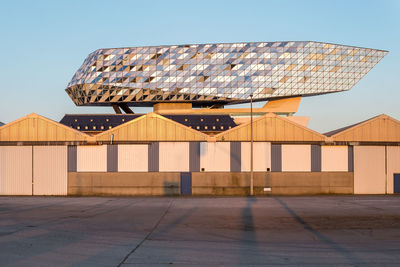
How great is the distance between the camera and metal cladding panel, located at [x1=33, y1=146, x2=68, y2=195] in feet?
126

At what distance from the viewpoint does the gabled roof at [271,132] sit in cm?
3866

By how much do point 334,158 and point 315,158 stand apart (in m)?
2.04

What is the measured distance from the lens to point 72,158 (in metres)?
38.6

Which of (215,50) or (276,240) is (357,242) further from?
(215,50)

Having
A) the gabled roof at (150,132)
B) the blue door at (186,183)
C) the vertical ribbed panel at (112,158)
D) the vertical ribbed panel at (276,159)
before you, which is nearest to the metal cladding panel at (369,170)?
the vertical ribbed panel at (276,159)

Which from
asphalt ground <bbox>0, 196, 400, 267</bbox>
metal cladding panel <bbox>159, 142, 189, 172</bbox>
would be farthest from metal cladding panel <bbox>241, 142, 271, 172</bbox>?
asphalt ground <bbox>0, 196, 400, 267</bbox>

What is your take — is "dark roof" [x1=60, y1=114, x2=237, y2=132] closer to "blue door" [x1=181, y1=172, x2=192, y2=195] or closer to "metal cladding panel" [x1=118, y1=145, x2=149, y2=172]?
"blue door" [x1=181, y1=172, x2=192, y2=195]

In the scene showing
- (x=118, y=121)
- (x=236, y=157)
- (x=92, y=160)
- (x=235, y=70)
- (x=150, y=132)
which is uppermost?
(x=235, y=70)

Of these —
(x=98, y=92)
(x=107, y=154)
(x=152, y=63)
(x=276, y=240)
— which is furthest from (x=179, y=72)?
(x=276, y=240)

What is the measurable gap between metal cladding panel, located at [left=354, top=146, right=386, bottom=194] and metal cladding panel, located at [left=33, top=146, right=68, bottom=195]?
1172 inches

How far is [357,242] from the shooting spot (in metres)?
14.9

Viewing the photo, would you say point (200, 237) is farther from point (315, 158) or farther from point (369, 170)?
point (369, 170)

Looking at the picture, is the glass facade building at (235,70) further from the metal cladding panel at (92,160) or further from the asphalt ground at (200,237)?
the asphalt ground at (200,237)

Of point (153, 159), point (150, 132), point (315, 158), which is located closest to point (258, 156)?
point (315, 158)
